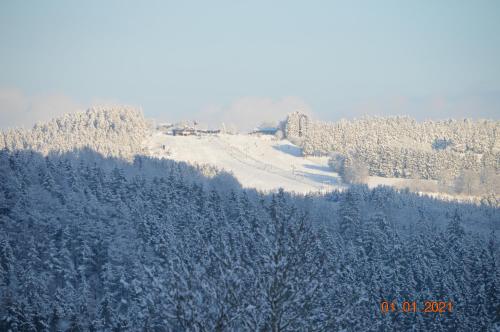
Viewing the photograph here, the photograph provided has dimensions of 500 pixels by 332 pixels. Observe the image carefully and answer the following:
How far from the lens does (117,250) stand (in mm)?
62125

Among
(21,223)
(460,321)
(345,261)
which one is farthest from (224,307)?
(21,223)

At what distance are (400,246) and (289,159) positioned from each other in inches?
4336

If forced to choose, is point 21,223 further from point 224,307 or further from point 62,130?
point 62,130
